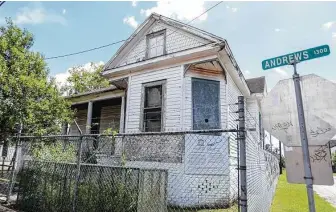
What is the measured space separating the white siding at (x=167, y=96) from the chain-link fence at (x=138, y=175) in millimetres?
767

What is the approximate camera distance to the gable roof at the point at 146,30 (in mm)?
8254

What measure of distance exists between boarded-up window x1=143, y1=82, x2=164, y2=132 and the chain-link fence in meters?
0.69

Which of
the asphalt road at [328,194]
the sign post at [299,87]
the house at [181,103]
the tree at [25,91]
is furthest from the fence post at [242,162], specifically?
the tree at [25,91]

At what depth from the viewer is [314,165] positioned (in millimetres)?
2408

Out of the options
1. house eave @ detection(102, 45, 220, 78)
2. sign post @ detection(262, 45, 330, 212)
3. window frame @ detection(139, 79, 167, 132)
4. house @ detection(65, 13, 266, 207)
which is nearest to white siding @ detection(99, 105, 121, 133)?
house @ detection(65, 13, 266, 207)

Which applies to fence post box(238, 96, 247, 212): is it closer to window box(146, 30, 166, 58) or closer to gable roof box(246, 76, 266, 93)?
window box(146, 30, 166, 58)

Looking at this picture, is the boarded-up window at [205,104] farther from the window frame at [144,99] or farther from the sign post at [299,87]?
the sign post at [299,87]

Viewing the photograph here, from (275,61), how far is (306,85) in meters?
0.50

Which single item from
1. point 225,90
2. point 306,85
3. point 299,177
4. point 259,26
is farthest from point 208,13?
point 299,177

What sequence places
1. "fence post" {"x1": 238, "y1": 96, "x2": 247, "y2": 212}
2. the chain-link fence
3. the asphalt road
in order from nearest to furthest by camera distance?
"fence post" {"x1": 238, "y1": 96, "x2": 247, "y2": 212}
the chain-link fence
the asphalt road

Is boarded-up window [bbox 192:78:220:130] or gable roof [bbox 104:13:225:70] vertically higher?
gable roof [bbox 104:13:225:70]

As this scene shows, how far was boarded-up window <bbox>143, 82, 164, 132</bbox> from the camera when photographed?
880cm

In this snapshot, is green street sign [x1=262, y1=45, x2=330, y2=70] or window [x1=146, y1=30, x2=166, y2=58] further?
window [x1=146, y1=30, x2=166, y2=58]


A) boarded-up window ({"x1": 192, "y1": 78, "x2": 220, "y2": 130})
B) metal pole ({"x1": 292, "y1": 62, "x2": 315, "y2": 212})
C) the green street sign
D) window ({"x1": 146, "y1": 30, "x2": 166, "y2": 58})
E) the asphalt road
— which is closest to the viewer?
metal pole ({"x1": 292, "y1": 62, "x2": 315, "y2": 212})
